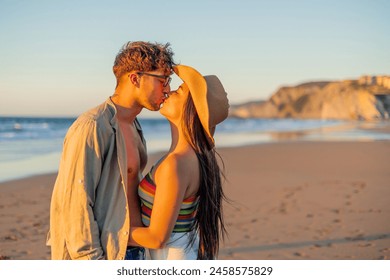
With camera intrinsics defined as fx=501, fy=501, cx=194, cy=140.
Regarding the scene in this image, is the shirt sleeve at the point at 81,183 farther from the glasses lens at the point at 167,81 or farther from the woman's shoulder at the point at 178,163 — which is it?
the glasses lens at the point at 167,81

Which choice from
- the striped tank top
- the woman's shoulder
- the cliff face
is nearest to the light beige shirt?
the striped tank top

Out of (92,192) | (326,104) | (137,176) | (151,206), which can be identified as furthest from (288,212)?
(326,104)

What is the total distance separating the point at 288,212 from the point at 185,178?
5.61 meters

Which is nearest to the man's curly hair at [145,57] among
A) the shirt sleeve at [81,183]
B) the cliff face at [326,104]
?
the shirt sleeve at [81,183]

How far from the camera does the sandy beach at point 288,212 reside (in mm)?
6059

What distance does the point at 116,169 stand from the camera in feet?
9.04

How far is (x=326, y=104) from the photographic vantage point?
79625 mm

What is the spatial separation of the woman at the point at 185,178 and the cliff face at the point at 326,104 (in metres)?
34.8

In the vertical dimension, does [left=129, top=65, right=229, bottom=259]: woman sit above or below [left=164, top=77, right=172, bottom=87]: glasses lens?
below

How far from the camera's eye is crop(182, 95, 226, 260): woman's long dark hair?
9.05 ft

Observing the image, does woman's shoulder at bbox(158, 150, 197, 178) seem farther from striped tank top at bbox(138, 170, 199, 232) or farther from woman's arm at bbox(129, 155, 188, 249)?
striped tank top at bbox(138, 170, 199, 232)

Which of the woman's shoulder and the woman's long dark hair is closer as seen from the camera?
the woman's shoulder
